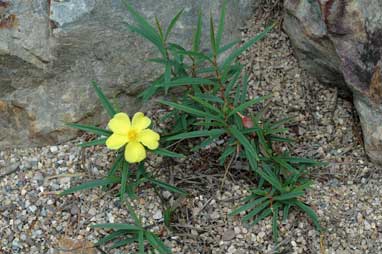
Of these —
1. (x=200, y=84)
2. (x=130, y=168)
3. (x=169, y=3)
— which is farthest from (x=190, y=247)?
(x=169, y=3)

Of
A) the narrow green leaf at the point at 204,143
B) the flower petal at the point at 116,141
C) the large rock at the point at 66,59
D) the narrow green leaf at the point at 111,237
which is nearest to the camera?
the flower petal at the point at 116,141

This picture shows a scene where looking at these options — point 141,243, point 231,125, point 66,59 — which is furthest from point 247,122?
point 66,59

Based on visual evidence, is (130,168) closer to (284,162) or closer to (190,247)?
(190,247)

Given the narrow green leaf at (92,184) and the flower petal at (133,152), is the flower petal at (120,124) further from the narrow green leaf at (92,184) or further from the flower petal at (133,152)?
the narrow green leaf at (92,184)

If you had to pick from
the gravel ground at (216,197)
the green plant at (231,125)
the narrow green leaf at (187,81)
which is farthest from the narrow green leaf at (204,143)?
the narrow green leaf at (187,81)

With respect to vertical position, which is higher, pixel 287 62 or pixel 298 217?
pixel 287 62

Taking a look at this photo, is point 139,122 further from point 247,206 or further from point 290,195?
point 290,195
